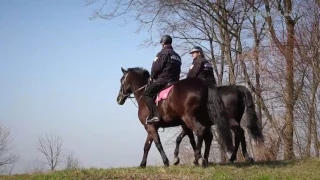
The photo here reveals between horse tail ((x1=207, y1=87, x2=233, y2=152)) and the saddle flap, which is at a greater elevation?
the saddle flap

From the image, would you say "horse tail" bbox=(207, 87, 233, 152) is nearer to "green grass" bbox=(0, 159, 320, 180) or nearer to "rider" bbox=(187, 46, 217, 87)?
"green grass" bbox=(0, 159, 320, 180)

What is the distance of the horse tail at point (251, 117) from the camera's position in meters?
12.2

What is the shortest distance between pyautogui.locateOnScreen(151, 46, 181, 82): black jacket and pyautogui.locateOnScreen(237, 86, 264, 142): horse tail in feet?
6.97

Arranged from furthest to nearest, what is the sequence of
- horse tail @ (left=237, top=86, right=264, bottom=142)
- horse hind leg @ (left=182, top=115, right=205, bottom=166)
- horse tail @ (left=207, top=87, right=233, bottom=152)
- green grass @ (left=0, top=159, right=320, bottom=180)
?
horse tail @ (left=237, top=86, right=264, bottom=142) → horse tail @ (left=207, top=87, right=233, bottom=152) → horse hind leg @ (left=182, top=115, right=205, bottom=166) → green grass @ (left=0, top=159, right=320, bottom=180)

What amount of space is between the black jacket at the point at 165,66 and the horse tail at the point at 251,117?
6.97ft

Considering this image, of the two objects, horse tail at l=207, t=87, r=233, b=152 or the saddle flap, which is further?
the saddle flap

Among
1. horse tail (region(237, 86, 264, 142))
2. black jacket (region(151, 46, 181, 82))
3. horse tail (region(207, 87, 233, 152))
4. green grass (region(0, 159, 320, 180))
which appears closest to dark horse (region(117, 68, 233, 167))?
horse tail (region(207, 87, 233, 152))

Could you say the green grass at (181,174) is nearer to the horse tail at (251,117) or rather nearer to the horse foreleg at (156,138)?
the horse foreleg at (156,138)

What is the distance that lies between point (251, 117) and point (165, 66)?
119 inches

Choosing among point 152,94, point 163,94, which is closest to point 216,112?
point 163,94

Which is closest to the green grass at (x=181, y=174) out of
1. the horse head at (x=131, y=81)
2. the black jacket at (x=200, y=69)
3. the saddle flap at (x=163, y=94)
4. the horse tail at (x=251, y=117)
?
the saddle flap at (x=163, y=94)

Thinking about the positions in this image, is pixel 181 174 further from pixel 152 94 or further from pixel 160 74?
pixel 160 74

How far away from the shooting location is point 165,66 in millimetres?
11211

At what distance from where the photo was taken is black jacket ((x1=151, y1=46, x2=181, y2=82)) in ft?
36.6
